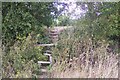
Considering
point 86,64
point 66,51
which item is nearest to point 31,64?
point 66,51

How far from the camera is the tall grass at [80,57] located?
278 centimetres

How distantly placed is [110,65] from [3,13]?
138 cm

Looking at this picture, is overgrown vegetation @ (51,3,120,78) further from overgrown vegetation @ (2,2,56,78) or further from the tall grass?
overgrown vegetation @ (2,2,56,78)

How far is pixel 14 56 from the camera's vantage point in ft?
9.08

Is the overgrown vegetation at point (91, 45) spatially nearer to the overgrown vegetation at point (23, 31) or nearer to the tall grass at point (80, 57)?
the tall grass at point (80, 57)

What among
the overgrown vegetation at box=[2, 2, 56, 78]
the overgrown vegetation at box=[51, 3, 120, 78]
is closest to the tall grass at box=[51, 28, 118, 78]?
the overgrown vegetation at box=[51, 3, 120, 78]

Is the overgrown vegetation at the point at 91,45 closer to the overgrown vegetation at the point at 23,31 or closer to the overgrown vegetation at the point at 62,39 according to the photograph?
the overgrown vegetation at the point at 62,39

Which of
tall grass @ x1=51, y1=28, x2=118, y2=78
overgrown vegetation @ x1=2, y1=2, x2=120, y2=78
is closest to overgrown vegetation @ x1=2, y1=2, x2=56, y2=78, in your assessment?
overgrown vegetation @ x1=2, y1=2, x2=120, y2=78

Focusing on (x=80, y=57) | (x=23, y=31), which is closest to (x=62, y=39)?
(x=80, y=57)

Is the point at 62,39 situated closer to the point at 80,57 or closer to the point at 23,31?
the point at 80,57

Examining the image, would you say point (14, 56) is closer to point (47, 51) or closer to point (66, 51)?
point (47, 51)

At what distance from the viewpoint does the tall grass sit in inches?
109

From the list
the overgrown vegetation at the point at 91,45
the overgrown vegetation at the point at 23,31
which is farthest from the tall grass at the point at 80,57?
the overgrown vegetation at the point at 23,31

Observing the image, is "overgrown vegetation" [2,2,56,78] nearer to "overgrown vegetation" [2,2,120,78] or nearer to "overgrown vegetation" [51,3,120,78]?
"overgrown vegetation" [2,2,120,78]
